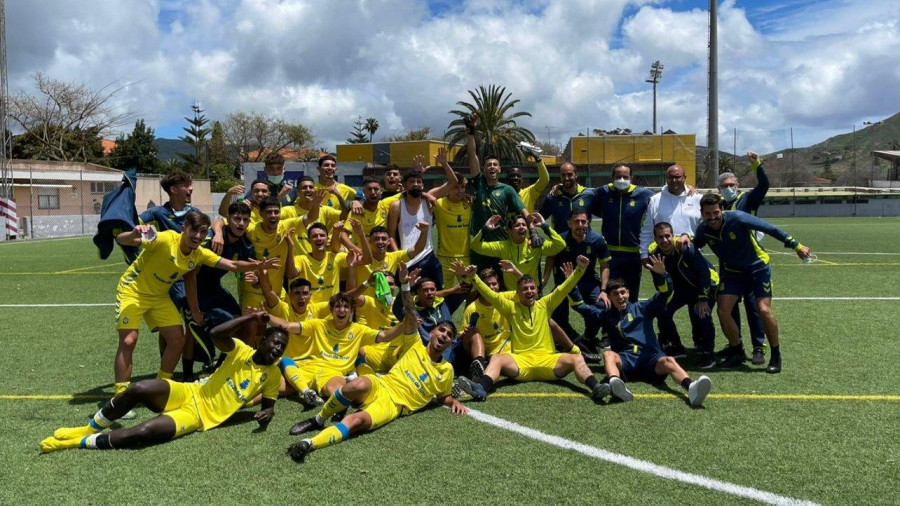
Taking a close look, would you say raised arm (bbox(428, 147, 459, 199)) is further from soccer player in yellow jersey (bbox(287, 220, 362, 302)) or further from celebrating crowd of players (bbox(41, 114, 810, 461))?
soccer player in yellow jersey (bbox(287, 220, 362, 302))

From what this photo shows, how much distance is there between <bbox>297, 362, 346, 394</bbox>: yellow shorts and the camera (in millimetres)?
5613

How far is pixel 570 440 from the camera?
4.57m

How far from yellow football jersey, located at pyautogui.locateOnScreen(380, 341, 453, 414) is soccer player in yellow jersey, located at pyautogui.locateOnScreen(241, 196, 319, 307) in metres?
1.87

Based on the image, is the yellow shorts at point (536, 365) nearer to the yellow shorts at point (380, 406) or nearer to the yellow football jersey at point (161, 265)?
the yellow shorts at point (380, 406)

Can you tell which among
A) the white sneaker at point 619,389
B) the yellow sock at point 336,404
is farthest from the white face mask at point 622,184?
the yellow sock at point 336,404

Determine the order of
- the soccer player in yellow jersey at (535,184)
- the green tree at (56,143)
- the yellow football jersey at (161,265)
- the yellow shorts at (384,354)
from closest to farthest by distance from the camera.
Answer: the yellow football jersey at (161,265)
the yellow shorts at (384,354)
the soccer player in yellow jersey at (535,184)
the green tree at (56,143)

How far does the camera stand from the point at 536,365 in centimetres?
602

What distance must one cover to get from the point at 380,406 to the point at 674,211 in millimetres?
4440

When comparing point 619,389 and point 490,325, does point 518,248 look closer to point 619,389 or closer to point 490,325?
point 490,325

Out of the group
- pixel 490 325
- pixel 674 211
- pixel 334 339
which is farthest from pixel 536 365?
pixel 674 211

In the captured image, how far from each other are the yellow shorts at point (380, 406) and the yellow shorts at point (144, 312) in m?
1.97

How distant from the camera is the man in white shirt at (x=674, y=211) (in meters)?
7.52

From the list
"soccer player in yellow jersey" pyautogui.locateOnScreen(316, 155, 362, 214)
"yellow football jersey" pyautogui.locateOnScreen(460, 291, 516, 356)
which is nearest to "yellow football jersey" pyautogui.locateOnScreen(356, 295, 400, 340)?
"yellow football jersey" pyautogui.locateOnScreen(460, 291, 516, 356)

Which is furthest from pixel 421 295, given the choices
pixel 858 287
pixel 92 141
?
pixel 92 141
